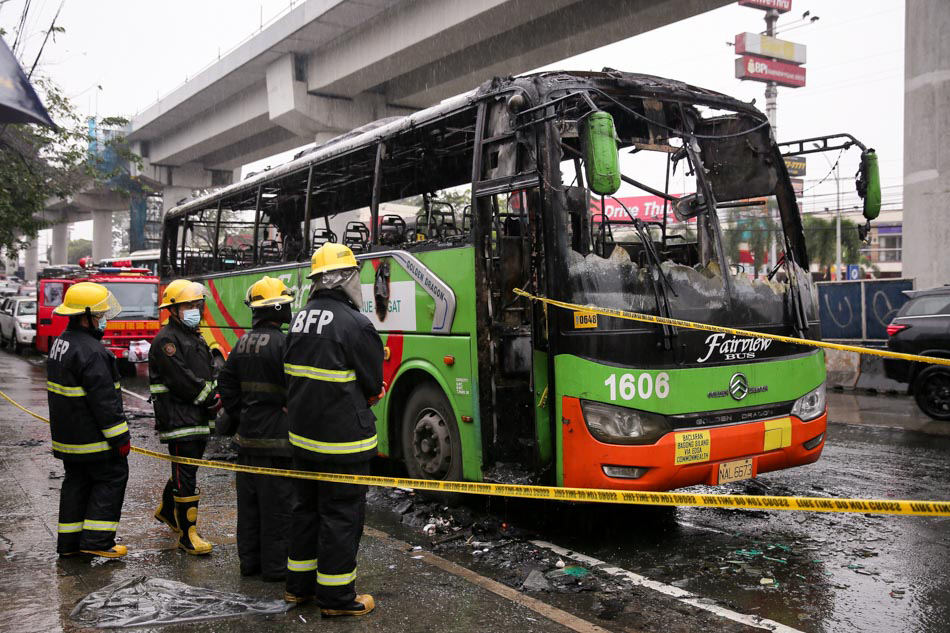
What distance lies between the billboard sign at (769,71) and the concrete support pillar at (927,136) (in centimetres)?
4635

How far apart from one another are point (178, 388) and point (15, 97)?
125 inches

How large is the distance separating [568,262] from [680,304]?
85 cm

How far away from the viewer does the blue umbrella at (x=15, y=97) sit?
6777mm

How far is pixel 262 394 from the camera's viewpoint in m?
5.04

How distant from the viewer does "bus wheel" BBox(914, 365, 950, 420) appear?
1115cm

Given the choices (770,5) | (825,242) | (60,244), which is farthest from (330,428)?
(60,244)

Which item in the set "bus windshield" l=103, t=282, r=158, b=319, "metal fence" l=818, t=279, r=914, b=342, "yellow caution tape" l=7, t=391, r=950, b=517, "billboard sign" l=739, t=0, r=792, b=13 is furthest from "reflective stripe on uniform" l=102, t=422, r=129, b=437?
"billboard sign" l=739, t=0, r=792, b=13

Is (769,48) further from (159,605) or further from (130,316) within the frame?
(159,605)

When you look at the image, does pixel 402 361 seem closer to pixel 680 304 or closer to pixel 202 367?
pixel 202 367

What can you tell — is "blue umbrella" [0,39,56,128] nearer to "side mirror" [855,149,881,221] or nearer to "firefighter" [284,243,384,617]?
"firefighter" [284,243,384,617]

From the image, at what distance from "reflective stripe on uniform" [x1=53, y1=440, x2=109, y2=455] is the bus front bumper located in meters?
3.04

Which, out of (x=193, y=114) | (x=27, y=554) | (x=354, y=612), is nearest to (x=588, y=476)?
(x=354, y=612)

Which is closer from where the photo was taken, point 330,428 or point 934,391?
point 330,428

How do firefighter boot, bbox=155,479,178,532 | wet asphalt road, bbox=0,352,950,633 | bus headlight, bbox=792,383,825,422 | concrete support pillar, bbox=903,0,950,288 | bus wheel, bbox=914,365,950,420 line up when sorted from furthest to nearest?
concrete support pillar, bbox=903,0,950,288 → bus wheel, bbox=914,365,950,420 → firefighter boot, bbox=155,479,178,532 → bus headlight, bbox=792,383,825,422 → wet asphalt road, bbox=0,352,950,633
